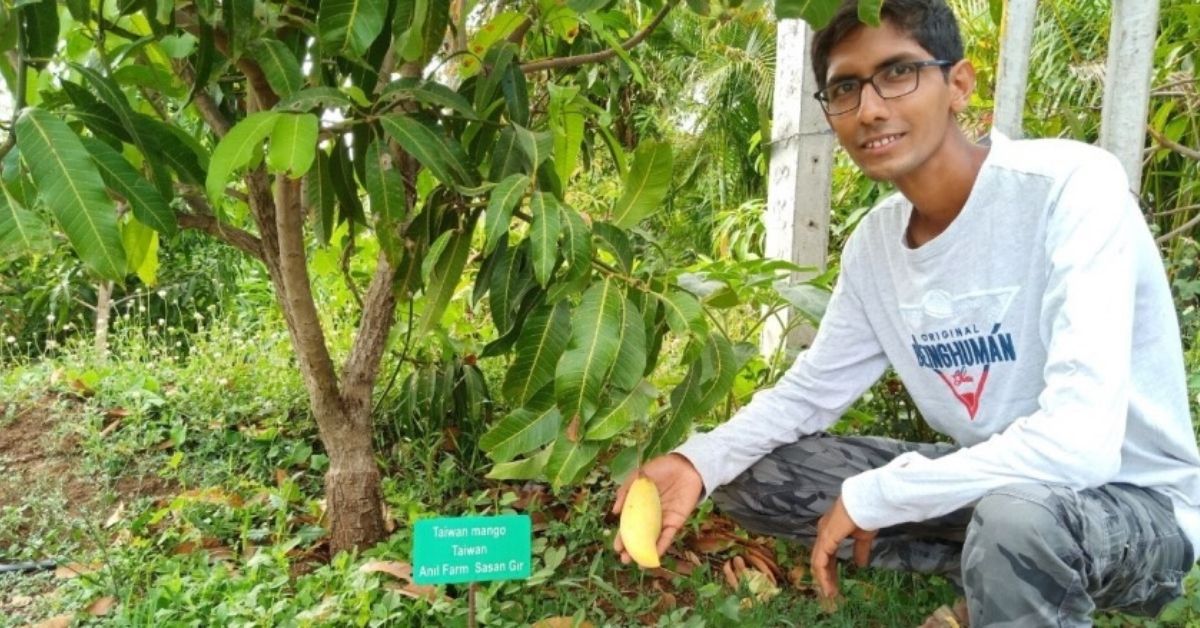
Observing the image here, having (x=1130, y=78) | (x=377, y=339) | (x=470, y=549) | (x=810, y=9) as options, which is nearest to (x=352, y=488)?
(x=377, y=339)

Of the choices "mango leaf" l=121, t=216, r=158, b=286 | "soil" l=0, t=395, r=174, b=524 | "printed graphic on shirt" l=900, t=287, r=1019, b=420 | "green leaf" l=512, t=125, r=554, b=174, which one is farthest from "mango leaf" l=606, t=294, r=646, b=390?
"soil" l=0, t=395, r=174, b=524

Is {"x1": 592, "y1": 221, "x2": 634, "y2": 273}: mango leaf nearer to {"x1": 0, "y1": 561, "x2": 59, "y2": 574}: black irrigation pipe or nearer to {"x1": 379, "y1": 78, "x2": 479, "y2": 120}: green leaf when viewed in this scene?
{"x1": 379, "y1": 78, "x2": 479, "y2": 120}: green leaf

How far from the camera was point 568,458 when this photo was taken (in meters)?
1.34

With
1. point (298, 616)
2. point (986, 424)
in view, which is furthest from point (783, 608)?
point (298, 616)

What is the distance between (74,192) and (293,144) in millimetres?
241

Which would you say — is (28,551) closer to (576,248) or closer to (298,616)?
(298,616)

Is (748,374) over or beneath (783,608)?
over

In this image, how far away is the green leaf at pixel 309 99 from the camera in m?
1.23

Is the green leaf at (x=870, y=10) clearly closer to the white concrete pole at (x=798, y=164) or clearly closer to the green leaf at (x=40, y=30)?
the green leaf at (x=40, y=30)

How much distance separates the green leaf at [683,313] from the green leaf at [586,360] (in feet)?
0.28

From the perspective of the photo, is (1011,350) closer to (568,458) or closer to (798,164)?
(568,458)

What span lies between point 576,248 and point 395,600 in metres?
0.75

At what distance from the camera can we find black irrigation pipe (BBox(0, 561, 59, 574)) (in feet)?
6.20

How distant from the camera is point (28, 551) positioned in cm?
192
